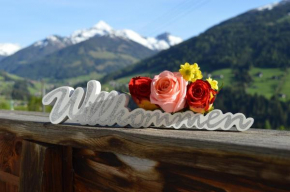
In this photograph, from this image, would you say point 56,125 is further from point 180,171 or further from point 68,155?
point 180,171

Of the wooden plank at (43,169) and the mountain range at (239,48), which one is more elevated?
the mountain range at (239,48)

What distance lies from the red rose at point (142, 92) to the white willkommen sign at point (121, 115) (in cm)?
5

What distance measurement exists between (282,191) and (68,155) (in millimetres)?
1029

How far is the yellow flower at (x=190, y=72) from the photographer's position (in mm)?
1959

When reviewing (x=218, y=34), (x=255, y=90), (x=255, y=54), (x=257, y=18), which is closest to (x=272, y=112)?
(x=255, y=90)

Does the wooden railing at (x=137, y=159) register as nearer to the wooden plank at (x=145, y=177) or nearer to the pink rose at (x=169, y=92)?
the wooden plank at (x=145, y=177)

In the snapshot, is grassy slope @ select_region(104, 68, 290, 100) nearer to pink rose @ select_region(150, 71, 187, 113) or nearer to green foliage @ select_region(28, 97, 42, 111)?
green foliage @ select_region(28, 97, 42, 111)

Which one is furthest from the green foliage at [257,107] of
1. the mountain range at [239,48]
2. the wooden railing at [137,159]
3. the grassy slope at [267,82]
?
the wooden railing at [137,159]

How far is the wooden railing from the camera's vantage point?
1.10 meters

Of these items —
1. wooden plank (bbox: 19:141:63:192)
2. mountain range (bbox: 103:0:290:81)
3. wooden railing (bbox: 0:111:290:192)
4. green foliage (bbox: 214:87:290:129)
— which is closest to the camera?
wooden railing (bbox: 0:111:290:192)

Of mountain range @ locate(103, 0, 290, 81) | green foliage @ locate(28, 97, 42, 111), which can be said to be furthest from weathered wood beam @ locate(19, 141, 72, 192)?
mountain range @ locate(103, 0, 290, 81)

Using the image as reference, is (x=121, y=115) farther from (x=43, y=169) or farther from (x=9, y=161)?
(x=9, y=161)

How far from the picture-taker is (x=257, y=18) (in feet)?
552

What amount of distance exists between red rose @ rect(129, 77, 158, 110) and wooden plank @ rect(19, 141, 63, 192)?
0.45 m
